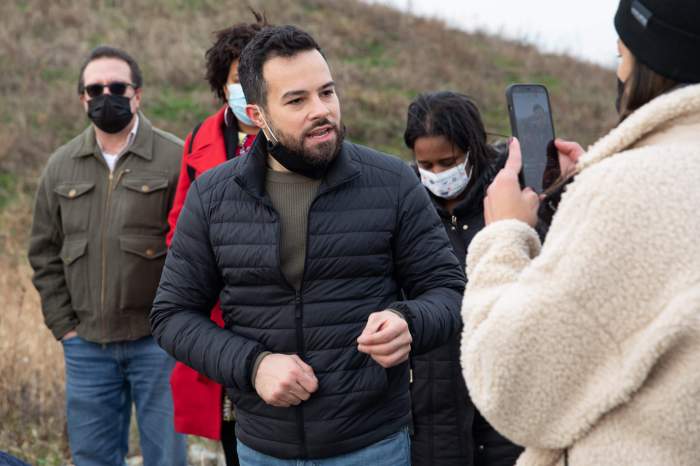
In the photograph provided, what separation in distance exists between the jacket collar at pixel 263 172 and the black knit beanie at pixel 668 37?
133cm

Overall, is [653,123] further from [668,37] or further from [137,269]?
[137,269]

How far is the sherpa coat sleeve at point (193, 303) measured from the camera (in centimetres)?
270

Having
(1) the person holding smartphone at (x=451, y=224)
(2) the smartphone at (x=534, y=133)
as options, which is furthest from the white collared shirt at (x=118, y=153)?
(2) the smartphone at (x=534, y=133)

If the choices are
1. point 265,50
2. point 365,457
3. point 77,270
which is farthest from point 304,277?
point 77,270

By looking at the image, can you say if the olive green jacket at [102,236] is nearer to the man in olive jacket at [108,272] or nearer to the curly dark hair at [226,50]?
the man in olive jacket at [108,272]

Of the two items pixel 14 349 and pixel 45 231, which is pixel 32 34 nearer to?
pixel 14 349

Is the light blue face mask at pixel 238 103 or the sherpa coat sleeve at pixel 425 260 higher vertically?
the light blue face mask at pixel 238 103

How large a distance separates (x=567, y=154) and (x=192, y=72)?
1675 cm

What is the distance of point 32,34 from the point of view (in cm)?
1825

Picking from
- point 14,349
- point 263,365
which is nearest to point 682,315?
point 263,365

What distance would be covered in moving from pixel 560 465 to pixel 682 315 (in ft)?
1.38

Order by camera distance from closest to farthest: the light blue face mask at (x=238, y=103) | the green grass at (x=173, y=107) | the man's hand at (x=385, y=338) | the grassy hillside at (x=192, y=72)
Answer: the man's hand at (x=385, y=338) < the light blue face mask at (x=238, y=103) < the grassy hillside at (x=192, y=72) < the green grass at (x=173, y=107)

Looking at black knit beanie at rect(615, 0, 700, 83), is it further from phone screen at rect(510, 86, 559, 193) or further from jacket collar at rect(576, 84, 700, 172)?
phone screen at rect(510, 86, 559, 193)

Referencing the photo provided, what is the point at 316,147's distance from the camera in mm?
2799
